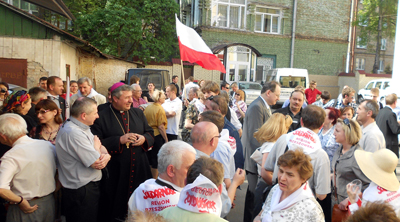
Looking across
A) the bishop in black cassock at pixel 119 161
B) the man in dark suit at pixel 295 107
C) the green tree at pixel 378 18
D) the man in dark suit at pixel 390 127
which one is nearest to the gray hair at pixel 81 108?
the bishop in black cassock at pixel 119 161

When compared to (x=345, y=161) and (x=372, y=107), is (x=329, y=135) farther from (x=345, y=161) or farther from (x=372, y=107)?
(x=345, y=161)

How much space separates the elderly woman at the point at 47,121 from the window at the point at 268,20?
83.3 ft

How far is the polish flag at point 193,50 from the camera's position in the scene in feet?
23.1

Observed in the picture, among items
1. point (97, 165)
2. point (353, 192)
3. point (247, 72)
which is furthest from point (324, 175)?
point (247, 72)

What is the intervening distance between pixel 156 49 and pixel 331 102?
17.9 metres

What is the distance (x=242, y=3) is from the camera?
27.0 metres

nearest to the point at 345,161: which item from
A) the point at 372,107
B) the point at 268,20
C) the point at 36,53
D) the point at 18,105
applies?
the point at 372,107

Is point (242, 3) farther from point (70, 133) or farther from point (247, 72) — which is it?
point (70, 133)

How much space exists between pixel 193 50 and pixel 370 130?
397cm

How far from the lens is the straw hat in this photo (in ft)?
9.46

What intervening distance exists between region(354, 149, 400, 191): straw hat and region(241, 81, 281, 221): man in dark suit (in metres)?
1.59

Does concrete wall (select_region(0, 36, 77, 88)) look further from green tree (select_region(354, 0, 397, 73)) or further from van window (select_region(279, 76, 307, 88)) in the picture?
green tree (select_region(354, 0, 397, 73))

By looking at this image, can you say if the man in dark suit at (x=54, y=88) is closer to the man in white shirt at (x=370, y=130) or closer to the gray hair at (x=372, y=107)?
the man in white shirt at (x=370, y=130)

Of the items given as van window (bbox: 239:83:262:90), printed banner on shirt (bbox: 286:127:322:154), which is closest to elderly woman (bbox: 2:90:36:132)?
printed banner on shirt (bbox: 286:127:322:154)
